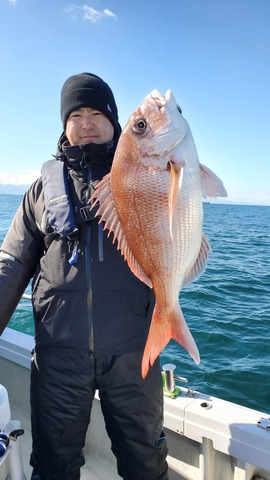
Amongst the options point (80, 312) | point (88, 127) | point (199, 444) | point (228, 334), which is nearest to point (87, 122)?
point (88, 127)

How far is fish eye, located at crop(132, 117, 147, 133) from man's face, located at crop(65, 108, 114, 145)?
570 millimetres

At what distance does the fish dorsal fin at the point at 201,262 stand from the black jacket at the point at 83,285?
40 centimetres

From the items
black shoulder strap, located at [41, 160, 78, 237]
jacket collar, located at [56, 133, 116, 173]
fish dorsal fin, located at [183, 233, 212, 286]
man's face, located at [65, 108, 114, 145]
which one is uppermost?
man's face, located at [65, 108, 114, 145]

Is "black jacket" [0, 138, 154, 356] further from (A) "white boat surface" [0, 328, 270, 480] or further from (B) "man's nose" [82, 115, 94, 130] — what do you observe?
(A) "white boat surface" [0, 328, 270, 480]

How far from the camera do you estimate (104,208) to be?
1.82 meters

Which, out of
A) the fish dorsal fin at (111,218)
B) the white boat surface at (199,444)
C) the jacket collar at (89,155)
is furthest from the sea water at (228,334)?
the jacket collar at (89,155)

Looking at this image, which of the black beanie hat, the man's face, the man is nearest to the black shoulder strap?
the man

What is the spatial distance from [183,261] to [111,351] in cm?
70

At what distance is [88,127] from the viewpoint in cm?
226

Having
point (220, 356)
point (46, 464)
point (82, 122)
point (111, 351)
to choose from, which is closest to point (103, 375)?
point (111, 351)

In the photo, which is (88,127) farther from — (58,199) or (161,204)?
(161,204)

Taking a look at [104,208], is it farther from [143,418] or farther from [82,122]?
[143,418]

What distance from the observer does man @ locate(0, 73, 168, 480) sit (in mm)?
2102

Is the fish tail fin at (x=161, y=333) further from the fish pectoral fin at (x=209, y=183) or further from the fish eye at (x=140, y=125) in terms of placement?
the fish eye at (x=140, y=125)
